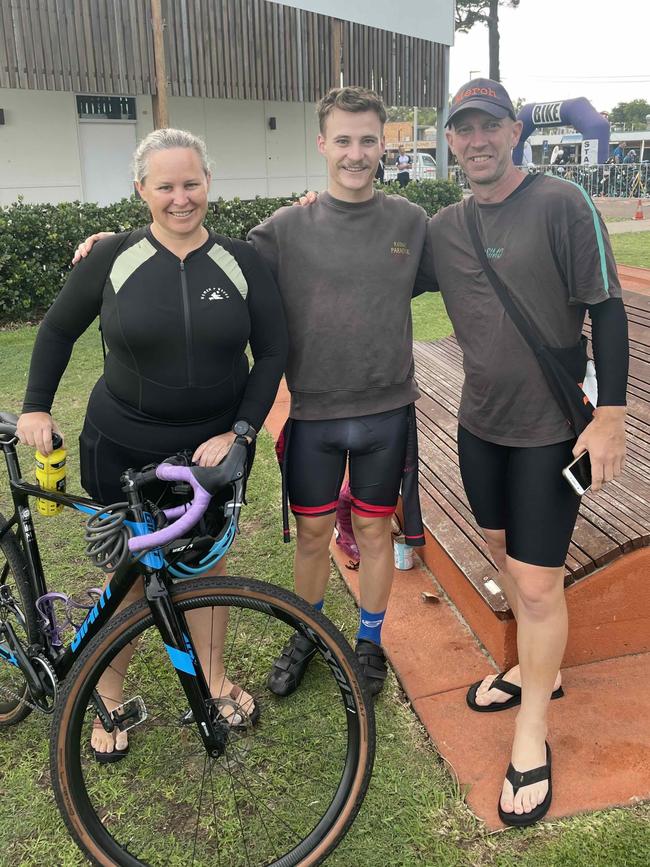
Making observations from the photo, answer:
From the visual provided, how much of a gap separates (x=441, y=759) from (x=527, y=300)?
1.48 m

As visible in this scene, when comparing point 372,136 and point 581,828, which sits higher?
point 372,136

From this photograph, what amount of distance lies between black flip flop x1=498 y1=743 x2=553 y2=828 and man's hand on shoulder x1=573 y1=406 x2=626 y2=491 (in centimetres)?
89

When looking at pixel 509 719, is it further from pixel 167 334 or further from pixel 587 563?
pixel 167 334

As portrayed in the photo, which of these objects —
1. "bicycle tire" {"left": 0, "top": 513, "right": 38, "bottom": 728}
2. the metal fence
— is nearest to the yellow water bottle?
"bicycle tire" {"left": 0, "top": 513, "right": 38, "bottom": 728}

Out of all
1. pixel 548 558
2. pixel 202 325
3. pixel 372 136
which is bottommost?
pixel 548 558

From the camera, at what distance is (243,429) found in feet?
7.04

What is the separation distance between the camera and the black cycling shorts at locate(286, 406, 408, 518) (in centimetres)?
258

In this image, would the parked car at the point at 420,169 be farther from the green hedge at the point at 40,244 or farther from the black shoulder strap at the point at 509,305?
the black shoulder strap at the point at 509,305

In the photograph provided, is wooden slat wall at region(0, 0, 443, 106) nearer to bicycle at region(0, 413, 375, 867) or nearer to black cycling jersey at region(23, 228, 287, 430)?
black cycling jersey at region(23, 228, 287, 430)

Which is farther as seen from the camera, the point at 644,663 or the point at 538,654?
the point at 644,663

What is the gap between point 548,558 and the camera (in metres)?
2.18

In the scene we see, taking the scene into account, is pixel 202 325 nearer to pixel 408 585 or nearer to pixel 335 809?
pixel 335 809

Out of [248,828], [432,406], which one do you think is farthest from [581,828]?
[432,406]

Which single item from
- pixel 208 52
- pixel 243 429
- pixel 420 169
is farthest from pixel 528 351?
pixel 420 169
